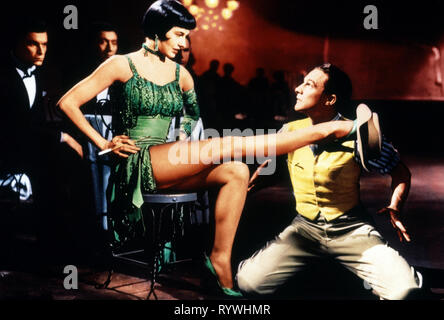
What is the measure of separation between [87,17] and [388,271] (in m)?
4.26

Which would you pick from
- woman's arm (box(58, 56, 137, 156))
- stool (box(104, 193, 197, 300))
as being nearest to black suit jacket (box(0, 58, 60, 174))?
woman's arm (box(58, 56, 137, 156))

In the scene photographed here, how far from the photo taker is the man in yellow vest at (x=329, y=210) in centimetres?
256

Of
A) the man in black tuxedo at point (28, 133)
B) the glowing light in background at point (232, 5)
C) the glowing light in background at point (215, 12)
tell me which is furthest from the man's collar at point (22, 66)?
the glowing light in background at point (232, 5)

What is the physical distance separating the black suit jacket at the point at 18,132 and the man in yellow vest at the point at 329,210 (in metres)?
1.71

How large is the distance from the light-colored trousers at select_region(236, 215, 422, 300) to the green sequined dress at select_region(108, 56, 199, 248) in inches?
28.7

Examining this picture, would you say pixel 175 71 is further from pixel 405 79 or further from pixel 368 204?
pixel 405 79

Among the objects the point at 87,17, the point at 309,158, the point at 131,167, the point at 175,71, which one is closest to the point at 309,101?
the point at 309,158

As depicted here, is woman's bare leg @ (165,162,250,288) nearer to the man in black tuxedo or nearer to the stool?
the stool

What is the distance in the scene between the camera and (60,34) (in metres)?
5.62

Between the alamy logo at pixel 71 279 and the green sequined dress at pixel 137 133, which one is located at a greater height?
the green sequined dress at pixel 137 133

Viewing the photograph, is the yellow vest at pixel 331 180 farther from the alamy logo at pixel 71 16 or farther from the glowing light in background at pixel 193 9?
the glowing light in background at pixel 193 9

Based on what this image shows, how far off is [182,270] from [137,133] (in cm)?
Answer: 99

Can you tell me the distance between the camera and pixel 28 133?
11.4 feet

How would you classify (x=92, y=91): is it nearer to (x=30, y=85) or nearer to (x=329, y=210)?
(x=30, y=85)
